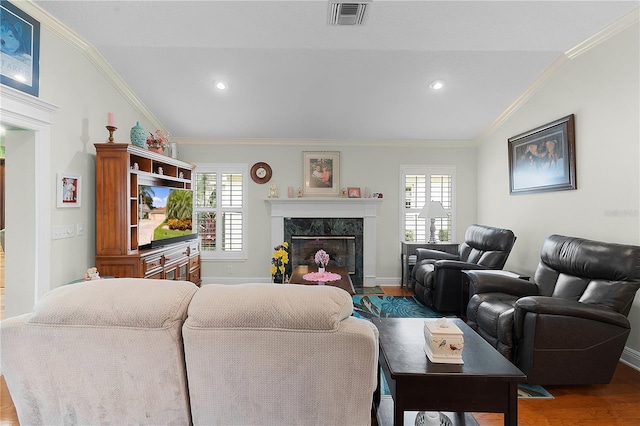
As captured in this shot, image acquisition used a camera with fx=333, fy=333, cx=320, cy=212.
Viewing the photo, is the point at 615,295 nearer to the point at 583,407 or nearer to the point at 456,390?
the point at 583,407

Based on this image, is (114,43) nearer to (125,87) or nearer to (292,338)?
(125,87)

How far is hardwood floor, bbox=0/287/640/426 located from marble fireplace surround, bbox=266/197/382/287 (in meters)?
3.38

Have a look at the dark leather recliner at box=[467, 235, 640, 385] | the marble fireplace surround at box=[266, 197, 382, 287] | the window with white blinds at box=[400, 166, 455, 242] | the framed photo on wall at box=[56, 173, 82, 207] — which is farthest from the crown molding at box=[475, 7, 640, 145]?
the framed photo on wall at box=[56, 173, 82, 207]

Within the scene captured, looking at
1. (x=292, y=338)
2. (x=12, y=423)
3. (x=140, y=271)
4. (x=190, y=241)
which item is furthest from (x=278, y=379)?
(x=190, y=241)

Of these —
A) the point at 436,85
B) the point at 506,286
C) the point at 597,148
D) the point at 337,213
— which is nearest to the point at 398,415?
the point at 506,286

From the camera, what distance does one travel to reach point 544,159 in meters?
3.97

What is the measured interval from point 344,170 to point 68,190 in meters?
3.86

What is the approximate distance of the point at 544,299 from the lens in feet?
8.17

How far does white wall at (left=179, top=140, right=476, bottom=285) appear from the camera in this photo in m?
5.74

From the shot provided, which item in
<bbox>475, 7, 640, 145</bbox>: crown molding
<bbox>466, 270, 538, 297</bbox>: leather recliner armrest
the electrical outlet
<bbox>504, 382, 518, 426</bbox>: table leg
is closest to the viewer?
<bbox>504, 382, 518, 426</bbox>: table leg

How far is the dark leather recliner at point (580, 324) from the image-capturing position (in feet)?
7.84

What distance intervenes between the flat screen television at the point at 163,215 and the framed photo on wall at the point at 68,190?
0.61m

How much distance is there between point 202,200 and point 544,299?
506cm

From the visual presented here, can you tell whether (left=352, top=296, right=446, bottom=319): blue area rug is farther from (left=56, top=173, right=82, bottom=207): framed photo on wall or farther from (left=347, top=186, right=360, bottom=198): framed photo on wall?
(left=56, top=173, right=82, bottom=207): framed photo on wall
